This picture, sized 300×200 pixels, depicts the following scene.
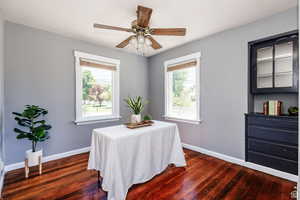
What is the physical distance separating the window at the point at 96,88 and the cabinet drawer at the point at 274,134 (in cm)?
291

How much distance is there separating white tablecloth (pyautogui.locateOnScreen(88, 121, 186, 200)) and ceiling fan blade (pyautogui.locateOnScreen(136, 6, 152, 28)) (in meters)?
1.42

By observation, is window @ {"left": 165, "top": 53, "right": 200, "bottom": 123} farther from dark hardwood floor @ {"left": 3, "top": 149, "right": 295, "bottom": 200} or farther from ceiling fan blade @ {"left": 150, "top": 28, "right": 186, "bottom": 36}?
ceiling fan blade @ {"left": 150, "top": 28, "right": 186, "bottom": 36}

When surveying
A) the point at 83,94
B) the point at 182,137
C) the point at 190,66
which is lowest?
the point at 182,137

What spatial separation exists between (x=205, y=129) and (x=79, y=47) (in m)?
3.26

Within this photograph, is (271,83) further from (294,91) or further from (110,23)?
(110,23)

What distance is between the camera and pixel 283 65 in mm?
2141

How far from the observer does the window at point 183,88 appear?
125 inches

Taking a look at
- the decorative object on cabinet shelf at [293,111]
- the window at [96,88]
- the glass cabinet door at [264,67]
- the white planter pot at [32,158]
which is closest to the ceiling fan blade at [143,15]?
the window at [96,88]

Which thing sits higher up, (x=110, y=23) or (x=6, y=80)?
(x=110, y=23)

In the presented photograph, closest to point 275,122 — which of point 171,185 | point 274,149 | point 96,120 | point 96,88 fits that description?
point 274,149

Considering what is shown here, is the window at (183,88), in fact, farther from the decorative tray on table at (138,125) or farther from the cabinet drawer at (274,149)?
the decorative tray on table at (138,125)

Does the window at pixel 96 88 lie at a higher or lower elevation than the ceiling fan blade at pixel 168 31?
lower

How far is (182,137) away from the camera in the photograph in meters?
3.50

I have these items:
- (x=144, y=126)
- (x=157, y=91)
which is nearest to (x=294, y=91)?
(x=144, y=126)
